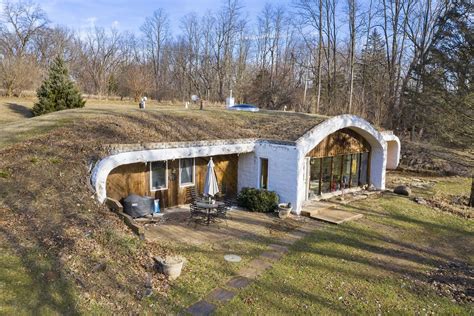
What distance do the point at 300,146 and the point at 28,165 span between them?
971 cm

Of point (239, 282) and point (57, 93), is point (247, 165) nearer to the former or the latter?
point (239, 282)

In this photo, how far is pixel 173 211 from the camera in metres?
13.5

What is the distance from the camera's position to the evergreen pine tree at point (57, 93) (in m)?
24.8

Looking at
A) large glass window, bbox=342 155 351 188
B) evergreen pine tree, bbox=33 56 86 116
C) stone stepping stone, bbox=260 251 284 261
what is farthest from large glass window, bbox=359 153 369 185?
evergreen pine tree, bbox=33 56 86 116

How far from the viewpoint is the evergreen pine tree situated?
24.8 m

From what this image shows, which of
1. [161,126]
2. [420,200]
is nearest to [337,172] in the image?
[420,200]

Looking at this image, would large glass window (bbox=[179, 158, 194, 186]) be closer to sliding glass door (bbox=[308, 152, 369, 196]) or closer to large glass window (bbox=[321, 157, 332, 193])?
sliding glass door (bbox=[308, 152, 369, 196])

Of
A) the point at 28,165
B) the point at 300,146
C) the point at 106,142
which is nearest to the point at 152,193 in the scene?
the point at 106,142

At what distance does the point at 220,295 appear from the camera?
756 cm

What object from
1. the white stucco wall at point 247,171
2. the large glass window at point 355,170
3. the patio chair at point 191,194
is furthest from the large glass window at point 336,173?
the patio chair at point 191,194

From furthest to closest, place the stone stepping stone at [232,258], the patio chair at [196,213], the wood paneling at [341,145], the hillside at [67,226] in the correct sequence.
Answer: the wood paneling at [341,145] < the patio chair at [196,213] < the stone stepping stone at [232,258] < the hillside at [67,226]

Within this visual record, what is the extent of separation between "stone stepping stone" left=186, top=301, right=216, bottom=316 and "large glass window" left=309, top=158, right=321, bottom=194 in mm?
10109

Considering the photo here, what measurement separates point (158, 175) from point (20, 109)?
66.7 feet

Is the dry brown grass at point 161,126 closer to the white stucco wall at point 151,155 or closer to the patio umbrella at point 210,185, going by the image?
the white stucco wall at point 151,155
